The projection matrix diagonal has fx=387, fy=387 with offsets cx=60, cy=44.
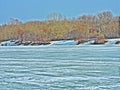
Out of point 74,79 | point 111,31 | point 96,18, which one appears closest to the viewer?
point 74,79

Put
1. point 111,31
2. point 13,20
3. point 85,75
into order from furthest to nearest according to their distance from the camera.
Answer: point 13,20 < point 111,31 < point 85,75

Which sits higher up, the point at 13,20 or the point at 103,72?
the point at 13,20

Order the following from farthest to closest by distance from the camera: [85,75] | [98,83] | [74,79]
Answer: [85,75], [74,79], [98,83]

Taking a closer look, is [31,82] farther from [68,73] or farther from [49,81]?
[68,73]

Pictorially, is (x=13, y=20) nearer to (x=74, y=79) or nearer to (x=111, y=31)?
(x=111, y=31)

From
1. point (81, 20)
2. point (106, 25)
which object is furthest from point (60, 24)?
point (106, 25)

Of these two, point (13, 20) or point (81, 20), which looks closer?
point (81, 20)

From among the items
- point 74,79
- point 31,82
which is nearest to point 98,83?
point 74,79

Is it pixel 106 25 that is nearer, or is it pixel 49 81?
pixel 49 81

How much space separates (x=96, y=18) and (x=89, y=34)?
24.6 feet

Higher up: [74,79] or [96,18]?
[96,18]

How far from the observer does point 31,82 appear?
16.3 m

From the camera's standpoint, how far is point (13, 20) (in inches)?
6073

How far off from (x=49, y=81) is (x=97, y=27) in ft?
392
